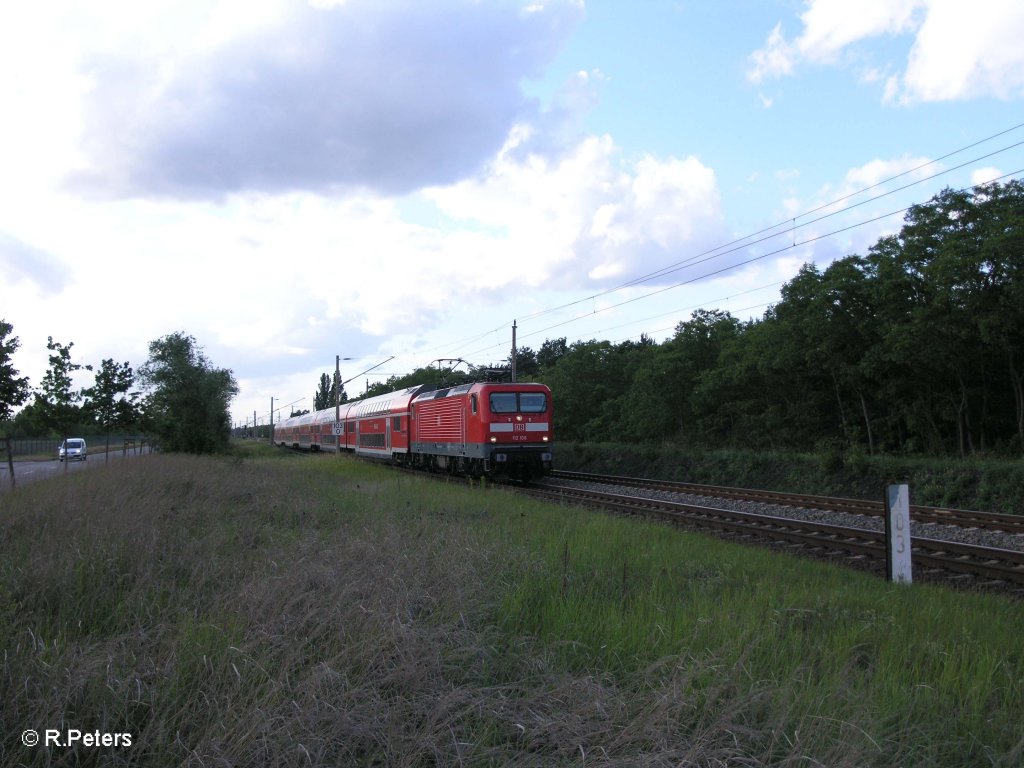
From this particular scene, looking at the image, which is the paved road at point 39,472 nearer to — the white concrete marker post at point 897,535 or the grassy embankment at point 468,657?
the grassy embankment at point 468,657

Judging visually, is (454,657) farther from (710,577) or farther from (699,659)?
(710,577)

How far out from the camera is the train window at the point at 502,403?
925 inches

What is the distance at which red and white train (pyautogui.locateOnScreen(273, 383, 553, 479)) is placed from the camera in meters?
23.4

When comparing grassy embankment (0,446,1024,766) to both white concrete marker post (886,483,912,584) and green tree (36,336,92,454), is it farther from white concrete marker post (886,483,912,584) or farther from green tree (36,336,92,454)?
green tree (36,336,92,454)

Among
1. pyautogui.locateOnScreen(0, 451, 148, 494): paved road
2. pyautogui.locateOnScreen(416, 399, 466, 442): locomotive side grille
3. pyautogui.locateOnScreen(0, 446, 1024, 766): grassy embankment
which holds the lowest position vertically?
pyautogui.locateOnScreen(0, 446, 1024, 766): grassy embankment

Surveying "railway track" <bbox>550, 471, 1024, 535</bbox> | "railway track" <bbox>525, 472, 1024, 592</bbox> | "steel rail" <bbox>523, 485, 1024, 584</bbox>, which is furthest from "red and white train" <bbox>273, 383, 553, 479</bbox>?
"steel rail" <bbox>523, 485, 1024, 584</bbox>

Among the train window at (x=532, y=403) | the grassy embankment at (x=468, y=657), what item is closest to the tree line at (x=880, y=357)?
the train window at (x=532, y=403)

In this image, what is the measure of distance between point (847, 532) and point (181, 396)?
3093cm

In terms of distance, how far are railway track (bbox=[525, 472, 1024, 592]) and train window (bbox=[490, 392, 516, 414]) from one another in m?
3.14

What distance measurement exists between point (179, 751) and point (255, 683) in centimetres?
59

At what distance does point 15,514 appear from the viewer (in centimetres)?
880

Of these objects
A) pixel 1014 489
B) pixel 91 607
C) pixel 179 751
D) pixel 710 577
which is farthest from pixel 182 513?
pixel 1014 489

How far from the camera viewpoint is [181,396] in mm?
35531

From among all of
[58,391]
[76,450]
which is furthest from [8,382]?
[76,450]
